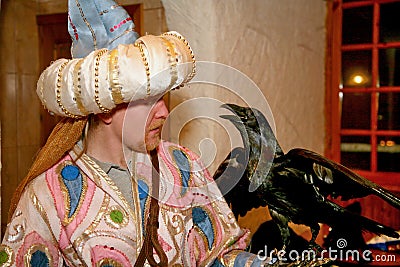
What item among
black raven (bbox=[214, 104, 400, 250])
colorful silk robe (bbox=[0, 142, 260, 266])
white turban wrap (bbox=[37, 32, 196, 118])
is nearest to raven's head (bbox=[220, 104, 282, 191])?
black raven (bbox=[214, 104, 400, 250])

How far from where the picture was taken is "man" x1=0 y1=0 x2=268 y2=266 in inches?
39.3

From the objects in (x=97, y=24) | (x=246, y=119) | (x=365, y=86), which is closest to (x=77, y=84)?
(x=97, y=24)

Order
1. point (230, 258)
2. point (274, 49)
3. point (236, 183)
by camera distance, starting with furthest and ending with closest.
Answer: point (274, 49)
point (236, 183)
point (230, 258)

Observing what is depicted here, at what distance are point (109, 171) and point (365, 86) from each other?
1.59m

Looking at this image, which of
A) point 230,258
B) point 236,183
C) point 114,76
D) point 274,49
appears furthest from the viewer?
point 274,49

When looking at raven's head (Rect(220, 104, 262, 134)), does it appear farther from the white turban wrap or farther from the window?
the window

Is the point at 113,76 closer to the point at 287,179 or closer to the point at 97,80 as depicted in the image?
the point at 97,80

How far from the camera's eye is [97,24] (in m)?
1.06

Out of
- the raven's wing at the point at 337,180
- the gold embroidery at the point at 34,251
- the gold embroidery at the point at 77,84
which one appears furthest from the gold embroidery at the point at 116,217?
the raven's wing at the point at 337,180

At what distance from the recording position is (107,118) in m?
1.10

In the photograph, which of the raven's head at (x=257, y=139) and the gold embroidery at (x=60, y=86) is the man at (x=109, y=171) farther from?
the raven's head at (x=257, y=139)

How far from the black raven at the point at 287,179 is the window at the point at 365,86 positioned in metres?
1.24

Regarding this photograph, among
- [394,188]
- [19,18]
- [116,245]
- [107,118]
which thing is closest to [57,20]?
[19,18]

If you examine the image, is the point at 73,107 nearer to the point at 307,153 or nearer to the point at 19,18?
the point at 307,153
